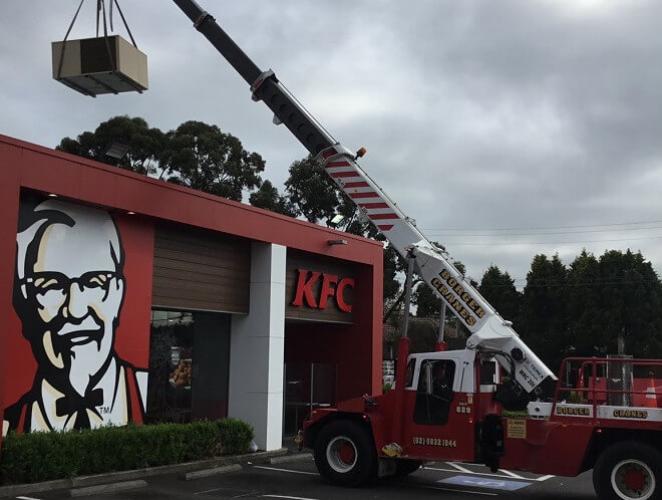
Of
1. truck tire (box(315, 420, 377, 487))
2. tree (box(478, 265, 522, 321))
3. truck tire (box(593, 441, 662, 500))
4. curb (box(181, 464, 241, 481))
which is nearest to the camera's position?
truck tire (box(593, 441, 662, 500))

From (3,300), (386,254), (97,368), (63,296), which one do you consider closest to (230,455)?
(97,368)

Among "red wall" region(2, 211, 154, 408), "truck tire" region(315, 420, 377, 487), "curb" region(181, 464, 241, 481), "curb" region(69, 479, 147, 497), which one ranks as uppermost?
"red wall" region(2, 211, 154, 408)

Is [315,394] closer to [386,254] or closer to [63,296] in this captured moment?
[63,296]

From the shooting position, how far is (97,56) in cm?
1274

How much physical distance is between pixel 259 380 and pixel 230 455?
2.09 m

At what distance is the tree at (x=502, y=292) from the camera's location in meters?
54.5

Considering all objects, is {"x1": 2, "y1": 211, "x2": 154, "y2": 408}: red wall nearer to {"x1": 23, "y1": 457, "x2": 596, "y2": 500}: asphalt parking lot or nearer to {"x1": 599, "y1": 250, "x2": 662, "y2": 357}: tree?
{"x1": 23, "y1": 457, "x2": 596, "y2": 500}: asphalt parking lot

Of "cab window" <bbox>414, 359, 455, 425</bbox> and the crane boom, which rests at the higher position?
the crane boom

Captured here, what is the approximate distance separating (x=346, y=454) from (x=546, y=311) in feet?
136

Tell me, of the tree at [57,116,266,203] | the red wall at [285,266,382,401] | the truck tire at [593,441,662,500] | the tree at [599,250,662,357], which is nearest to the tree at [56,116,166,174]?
the tree at [57,116,266,203]

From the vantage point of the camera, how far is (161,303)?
1534 centimetres

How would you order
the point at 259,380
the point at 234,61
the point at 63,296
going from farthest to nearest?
the point at 259,380
the point at 234,61
the point at 63,296

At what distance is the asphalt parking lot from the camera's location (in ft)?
39.9

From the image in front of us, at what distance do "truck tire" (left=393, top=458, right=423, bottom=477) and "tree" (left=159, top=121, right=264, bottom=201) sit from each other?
29.3 m
